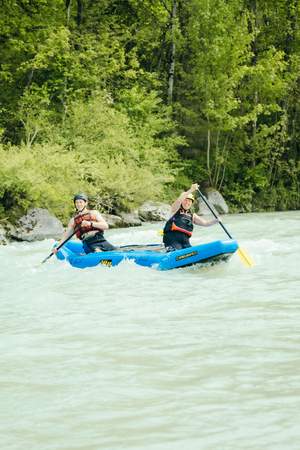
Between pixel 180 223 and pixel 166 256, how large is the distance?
88cm

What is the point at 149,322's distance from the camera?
5.95 metres

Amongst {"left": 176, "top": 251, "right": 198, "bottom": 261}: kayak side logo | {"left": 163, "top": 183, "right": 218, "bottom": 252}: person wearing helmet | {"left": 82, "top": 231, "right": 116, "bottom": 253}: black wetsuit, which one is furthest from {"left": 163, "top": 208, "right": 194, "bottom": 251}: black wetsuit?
{"left": 82, "top": 231, "right": 116, "bottom": 253}: black wetsuit

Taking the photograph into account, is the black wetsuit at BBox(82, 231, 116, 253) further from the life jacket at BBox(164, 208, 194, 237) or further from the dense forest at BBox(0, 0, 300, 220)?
the dense forest at BBox(0, 0, 300, 220)

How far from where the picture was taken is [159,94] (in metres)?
25.6

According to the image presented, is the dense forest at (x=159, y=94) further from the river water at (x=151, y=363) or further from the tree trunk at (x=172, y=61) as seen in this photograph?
the river water at (x=151, y=363)

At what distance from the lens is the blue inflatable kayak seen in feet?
29.2

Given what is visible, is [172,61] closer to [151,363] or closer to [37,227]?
[37,227]

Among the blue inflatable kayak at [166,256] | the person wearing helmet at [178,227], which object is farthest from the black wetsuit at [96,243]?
the person wearing helmet at [178,227]

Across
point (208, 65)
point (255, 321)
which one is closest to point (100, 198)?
point (208, 65)

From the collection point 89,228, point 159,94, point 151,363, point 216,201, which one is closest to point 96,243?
point 89,228

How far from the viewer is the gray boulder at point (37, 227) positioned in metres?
14.3

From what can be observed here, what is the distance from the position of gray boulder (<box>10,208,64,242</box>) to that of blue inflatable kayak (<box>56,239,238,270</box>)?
15.7ft

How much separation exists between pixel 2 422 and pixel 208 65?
20903 millimetres

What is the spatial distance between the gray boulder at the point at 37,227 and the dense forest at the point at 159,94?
6.36 feet
